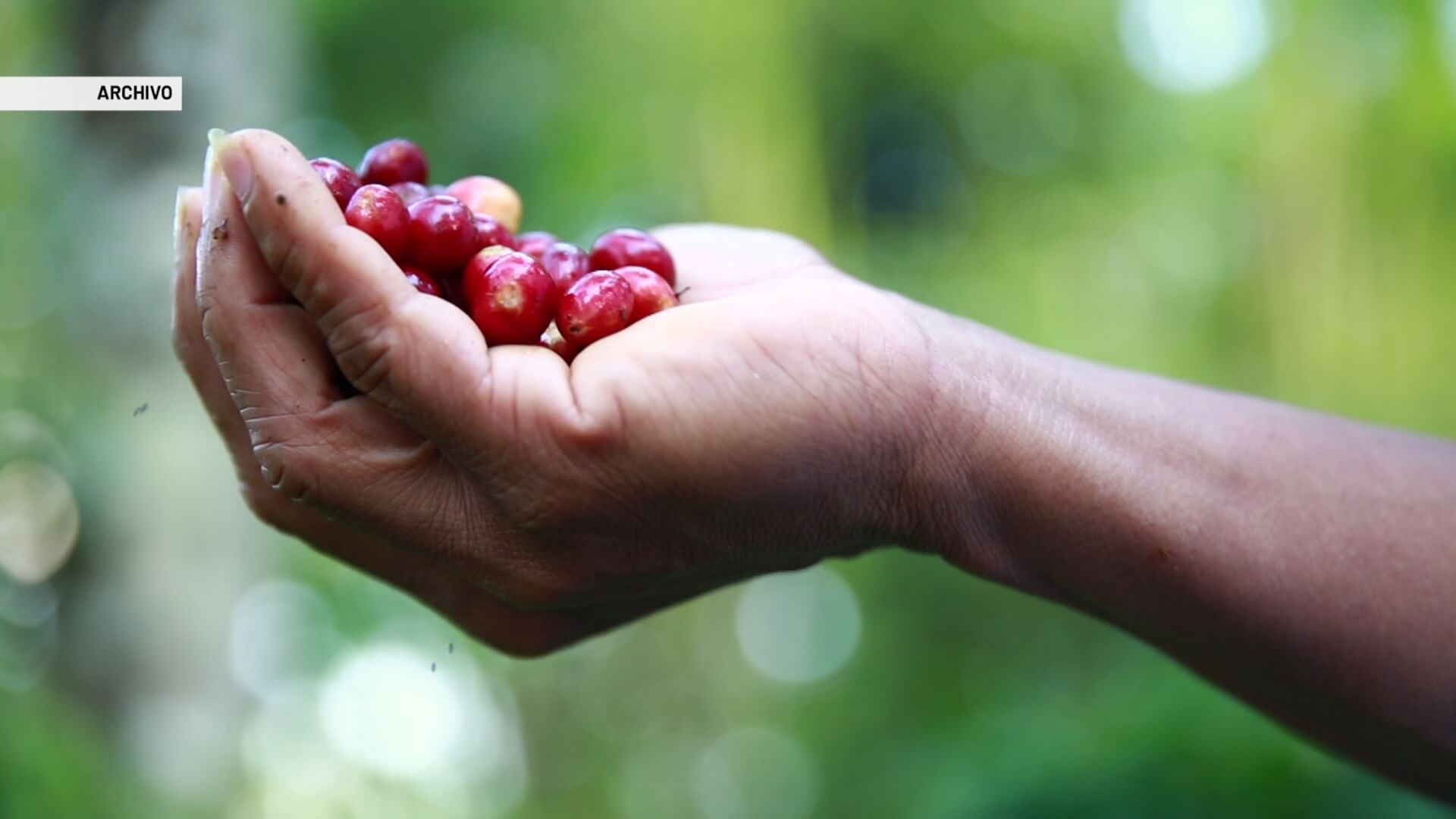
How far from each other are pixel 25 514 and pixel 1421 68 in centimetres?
655

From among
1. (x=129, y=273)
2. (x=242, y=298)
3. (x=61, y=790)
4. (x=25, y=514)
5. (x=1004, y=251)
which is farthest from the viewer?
(x=1004, y=251)

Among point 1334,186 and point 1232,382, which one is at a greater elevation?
point 1334,186

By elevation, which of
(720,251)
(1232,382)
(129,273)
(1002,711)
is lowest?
(1002,711)

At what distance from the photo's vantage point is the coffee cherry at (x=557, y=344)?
1.68 m

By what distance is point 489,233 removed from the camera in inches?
74.4

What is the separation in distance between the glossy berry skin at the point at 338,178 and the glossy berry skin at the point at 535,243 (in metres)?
0.32

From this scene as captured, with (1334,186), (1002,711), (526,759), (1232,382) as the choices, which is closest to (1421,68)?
(1334,186)

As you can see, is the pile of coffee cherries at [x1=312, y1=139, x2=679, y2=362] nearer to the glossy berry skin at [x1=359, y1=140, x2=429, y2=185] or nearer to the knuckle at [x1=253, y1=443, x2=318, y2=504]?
the glossy berry skin at [x1=359, y1=140, x2=429, y2=185]

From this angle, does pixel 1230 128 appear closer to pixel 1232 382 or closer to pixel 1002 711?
pixel 1232 382

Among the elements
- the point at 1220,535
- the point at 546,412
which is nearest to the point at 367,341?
the point at 546,412

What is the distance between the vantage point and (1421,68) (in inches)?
227

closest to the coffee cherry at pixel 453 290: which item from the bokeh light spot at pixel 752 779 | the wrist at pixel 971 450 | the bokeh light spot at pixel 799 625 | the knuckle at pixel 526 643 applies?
the knuckle at pixel 526 643

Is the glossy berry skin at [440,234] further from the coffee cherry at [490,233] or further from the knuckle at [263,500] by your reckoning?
the knuckle at [263,500]

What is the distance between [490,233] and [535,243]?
17cm
